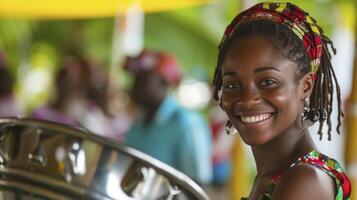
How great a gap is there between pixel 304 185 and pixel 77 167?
17.9 inches

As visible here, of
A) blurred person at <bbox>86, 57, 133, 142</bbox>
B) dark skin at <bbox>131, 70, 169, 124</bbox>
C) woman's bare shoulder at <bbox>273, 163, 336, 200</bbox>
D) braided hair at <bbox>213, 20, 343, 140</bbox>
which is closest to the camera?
woman's bare shoulder at <bbox>273, 163, 336, 200</bbox>

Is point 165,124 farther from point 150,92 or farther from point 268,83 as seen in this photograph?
point 268,83

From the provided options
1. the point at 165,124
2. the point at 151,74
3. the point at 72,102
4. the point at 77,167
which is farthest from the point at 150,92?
the point at 77,167

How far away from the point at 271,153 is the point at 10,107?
12.0 ft

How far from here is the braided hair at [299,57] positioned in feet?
4.61

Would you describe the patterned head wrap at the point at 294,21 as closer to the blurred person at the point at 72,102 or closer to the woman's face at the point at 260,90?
the woman's face at the point at 260,90

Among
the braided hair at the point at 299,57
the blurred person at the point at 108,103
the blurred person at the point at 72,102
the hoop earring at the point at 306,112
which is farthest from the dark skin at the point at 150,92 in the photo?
the hoop earring at the point at 306,112

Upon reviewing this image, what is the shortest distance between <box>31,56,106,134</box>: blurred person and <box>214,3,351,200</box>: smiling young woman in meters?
3.07

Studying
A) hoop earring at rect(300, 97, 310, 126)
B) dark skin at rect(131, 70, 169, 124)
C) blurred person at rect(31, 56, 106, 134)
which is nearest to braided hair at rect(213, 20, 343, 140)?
hoop earring at rect(300, 97, 310, 126)

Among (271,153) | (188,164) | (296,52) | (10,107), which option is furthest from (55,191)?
(10,107)

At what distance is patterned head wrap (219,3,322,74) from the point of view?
1.43 meters

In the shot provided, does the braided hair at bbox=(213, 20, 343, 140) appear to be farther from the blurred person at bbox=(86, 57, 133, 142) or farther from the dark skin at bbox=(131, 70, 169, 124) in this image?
the blurred person at bbox=(86, 57, 133, 142)

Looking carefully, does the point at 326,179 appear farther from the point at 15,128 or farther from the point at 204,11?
the point at 204,11

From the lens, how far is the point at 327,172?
1.37m
